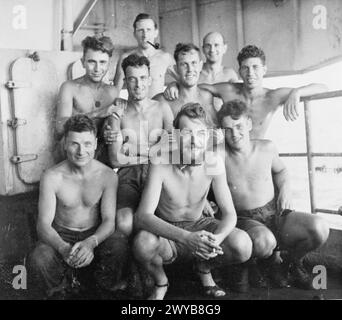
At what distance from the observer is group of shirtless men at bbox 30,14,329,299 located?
1467 millimetres

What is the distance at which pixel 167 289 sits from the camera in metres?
1.51

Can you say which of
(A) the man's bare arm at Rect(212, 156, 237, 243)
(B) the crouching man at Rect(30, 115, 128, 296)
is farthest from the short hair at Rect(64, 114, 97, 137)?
(A) the man's bare arm at Rect(212, 156, 237, 243)

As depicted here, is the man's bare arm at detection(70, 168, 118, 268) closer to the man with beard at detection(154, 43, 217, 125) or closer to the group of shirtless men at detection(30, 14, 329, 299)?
the group of shirtless men at detection(30, 14, 329, 299)

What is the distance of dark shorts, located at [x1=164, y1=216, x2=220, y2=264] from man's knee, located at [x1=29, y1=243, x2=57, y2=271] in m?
0.38

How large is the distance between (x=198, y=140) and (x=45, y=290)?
29.2 inches

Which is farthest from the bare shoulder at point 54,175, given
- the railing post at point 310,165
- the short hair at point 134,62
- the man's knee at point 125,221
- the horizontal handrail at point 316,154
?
the railing post at point 310,165

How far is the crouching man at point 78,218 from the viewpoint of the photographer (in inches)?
57.1

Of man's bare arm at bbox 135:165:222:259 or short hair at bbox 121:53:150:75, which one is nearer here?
Answer: man's bare arm at bbox 135:165:222:259

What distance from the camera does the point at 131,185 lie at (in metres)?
1.60

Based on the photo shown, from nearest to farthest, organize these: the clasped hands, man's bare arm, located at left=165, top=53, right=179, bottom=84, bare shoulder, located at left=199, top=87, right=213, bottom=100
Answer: the clasped hands, bare shoulder, located at left=199, top=87, right=213, bottom=100, man's bare arm, located at left=165, top=53, right=179, bottom=84

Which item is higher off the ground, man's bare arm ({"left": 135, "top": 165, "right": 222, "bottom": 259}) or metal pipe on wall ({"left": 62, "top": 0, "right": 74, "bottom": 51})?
metal pipe on wall ({"left": 62, "top": 0, "right": 74, "bottom": 51})

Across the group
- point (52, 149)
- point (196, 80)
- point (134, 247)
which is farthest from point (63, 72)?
point (134, 247)

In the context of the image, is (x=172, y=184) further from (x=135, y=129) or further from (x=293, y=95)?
(x=293, y=95)

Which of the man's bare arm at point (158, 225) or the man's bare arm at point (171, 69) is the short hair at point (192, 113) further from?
the man's bare arm at point (171, 69)
